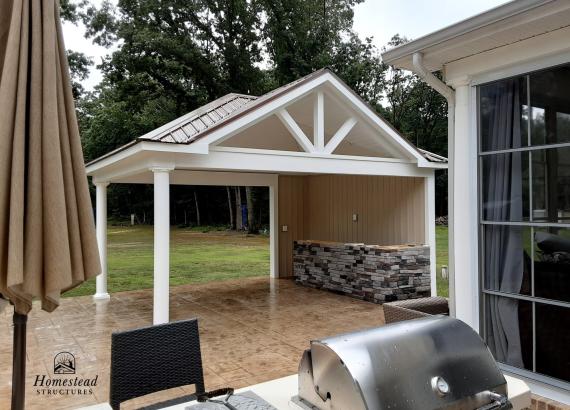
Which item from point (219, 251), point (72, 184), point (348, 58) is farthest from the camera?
point (348, 58)

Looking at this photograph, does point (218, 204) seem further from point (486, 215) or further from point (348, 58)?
point (486, 215)

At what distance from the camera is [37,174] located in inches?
77.9

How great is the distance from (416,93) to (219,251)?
1716cm

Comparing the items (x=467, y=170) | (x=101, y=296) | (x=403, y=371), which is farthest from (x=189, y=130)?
(x=403, y=371)

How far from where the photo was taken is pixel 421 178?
9.59m

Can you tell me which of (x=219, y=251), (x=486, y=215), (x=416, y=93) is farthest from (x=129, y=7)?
(x=486, y=215)

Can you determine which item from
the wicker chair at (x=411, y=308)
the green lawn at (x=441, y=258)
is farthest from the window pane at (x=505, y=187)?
the green lawn at (x=441, y=258)

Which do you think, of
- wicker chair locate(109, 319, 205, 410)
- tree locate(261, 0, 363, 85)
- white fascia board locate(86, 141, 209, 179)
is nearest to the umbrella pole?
wicker chair locate(109, 319, 205, 410)

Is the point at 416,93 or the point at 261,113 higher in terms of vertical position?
the point at 416,93

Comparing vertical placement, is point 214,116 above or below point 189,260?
above

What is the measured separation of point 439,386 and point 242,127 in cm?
561

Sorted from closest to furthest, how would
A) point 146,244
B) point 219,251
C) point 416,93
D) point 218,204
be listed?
point 219,251 → point 146,244 → point 416,93 → point 218,204

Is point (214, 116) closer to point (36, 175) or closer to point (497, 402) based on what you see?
point (36, 175)

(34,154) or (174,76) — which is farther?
(174,76)
